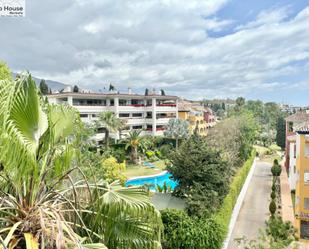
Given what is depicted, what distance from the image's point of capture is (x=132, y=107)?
54.3 meters

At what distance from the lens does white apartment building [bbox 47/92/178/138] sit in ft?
157

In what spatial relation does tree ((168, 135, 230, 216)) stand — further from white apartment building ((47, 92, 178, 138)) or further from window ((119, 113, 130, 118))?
window ((119, 113, 130, 118))

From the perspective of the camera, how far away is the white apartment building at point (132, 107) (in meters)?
47.9

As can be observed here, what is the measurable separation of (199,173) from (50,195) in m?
14.7

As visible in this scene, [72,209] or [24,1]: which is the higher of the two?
[24,1]

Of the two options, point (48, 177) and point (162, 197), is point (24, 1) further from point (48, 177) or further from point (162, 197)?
point (162, 197)

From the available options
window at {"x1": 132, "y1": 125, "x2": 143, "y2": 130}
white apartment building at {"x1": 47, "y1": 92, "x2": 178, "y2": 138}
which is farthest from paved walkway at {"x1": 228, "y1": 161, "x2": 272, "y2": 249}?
window at {"x1": 132, "y1": 125, "x2": 143, "y2": 130}

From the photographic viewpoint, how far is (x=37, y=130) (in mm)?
4930

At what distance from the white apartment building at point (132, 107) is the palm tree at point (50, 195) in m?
41.2

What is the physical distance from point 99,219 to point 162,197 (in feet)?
50.2

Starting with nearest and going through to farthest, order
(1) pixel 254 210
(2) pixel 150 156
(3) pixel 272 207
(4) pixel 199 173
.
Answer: (4) pixel 199 173
(3) pixel 272 207
(1) pixel 254 210
(2) pixel 150 156

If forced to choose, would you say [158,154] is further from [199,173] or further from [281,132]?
[281,132]

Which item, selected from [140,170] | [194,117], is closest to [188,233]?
[140,170]

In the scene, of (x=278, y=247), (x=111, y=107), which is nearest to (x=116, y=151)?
(x=111, y=107)
